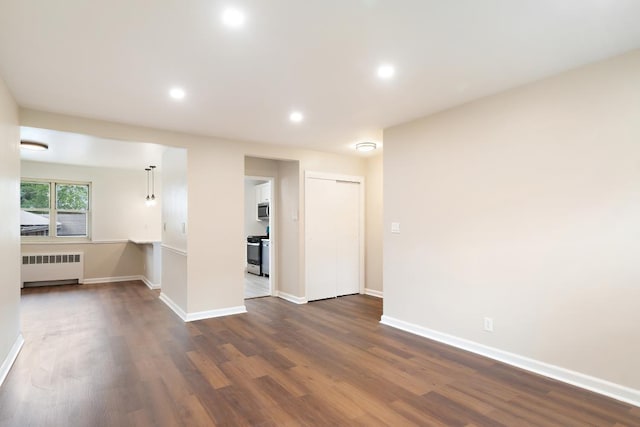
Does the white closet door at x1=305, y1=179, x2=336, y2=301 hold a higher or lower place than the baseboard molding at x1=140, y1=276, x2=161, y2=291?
higher

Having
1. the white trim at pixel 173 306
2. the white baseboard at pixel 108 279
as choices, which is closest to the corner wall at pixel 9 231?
the white trim at pixel 173 306

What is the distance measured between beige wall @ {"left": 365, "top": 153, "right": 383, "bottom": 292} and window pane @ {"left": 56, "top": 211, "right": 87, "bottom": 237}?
6198 millimetres

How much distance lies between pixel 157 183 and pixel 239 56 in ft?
21.0

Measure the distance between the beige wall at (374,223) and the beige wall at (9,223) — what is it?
4822 mm

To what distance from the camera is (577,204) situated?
2.71m

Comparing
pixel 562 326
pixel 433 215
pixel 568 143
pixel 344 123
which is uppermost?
pixel 344 123

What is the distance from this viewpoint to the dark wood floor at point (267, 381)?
2285 millimetres

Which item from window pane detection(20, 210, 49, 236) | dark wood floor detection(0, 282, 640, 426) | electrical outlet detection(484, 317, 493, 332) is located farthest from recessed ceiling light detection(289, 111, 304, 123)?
window pane detection(20, 210, 49, 236)

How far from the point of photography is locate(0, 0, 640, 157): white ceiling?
197 cm

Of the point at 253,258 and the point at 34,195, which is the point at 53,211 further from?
the point at 253,258

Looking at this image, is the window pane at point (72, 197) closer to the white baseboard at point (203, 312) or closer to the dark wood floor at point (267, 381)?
the dark wood floor at point (267, 381)

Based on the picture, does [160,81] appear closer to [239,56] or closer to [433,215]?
[239,56]

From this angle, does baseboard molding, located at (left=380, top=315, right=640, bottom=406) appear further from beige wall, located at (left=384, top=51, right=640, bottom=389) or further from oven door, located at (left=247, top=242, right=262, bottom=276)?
oven door, located at (left=247, top=242, right=262, bottom=276)

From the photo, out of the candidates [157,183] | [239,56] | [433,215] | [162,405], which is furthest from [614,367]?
[157,183]
